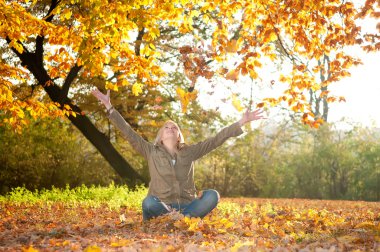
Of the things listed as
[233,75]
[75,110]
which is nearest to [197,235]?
[233,75]

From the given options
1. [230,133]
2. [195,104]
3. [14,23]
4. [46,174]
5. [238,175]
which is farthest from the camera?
[238,175]

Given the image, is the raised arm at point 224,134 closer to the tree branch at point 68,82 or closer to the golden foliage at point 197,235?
the golden foliage at point 197,235

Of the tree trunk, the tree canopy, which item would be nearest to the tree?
the tree canopy

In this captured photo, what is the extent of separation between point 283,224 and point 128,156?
10.5 meters

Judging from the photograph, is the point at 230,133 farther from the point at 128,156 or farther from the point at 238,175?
the point at 238,175

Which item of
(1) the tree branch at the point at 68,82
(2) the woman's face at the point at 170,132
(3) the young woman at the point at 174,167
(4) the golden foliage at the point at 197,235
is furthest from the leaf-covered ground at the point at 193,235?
(1) the tree branch at the point at 68,82

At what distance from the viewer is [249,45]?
831 centimetres

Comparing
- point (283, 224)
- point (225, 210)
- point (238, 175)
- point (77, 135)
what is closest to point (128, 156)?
point (77, 135)

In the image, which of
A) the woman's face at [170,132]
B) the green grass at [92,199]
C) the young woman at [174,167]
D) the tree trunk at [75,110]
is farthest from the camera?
the tree trunk at [75,110]

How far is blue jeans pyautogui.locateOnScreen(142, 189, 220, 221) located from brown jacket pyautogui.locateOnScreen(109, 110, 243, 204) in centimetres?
9

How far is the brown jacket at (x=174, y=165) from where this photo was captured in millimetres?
5707

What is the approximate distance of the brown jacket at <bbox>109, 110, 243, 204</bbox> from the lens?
5.71m

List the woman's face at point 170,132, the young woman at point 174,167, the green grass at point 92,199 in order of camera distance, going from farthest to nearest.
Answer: the green grass at point 92,199
the woman's face at point 170,132
the young woman at point 174,167

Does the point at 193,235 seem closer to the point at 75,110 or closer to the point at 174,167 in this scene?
the point at 174,167
